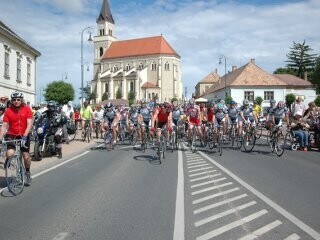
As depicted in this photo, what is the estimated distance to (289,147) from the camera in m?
18.2

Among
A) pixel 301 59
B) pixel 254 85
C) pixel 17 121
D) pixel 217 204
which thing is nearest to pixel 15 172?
pixel 17 121

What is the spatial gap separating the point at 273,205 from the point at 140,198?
229cm

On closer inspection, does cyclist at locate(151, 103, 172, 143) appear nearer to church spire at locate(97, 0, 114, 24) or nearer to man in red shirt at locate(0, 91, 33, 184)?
man in red shirt at locate(0, 91, 33, 184)

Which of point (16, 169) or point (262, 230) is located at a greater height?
point (16, 169)

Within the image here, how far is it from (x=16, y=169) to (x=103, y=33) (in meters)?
136

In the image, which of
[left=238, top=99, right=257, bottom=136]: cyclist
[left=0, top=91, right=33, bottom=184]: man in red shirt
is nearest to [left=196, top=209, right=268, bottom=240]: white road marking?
[left=0, top=91, right=33, bottom=184]: man in red shirt

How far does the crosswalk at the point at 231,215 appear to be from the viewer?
18.6 feet

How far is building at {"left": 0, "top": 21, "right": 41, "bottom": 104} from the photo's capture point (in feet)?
110

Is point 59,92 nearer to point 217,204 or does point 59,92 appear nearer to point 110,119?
point 110,119

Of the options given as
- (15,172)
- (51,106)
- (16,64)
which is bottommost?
(15,172)

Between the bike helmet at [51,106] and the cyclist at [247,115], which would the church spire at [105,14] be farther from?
the bike helmet at [51,106]

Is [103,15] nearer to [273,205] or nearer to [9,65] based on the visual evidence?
[9,65]

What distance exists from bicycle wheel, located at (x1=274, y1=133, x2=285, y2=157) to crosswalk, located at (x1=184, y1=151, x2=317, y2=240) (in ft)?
19.1

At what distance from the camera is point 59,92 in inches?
2783
